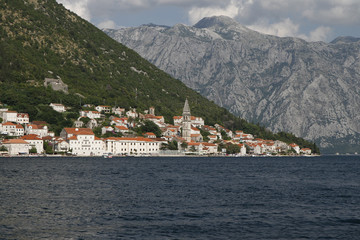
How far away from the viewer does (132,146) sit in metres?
192

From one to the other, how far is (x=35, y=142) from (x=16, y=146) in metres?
7.40

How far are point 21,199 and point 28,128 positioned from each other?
127m

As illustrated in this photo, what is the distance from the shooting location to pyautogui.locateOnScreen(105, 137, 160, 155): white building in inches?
7283

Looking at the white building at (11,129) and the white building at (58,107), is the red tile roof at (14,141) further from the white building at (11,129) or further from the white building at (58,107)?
the white building at (58,107)

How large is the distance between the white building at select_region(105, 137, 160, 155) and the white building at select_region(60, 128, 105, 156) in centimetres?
530

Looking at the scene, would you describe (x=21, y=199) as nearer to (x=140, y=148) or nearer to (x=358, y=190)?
(x=358, y=190)

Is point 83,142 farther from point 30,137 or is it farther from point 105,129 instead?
point 105,129

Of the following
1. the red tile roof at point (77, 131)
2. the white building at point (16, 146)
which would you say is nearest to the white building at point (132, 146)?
the red tile roof at point (77, 131)

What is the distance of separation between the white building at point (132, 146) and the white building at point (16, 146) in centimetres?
3213

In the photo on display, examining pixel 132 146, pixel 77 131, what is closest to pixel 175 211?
pixel 77 131

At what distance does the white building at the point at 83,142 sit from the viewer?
171 m

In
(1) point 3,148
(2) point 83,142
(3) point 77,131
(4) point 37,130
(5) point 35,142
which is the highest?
(4) point 37,130

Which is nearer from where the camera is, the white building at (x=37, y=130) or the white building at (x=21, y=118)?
the white building at (x=37, y=130)

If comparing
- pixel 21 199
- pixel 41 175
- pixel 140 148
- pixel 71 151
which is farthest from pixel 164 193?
pixel 140 148
